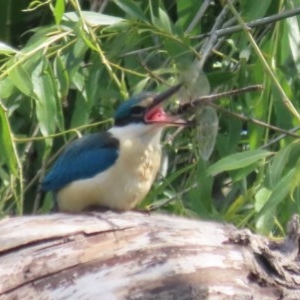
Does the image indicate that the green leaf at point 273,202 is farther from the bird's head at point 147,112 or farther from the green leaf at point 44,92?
the green leaf at point 44,92

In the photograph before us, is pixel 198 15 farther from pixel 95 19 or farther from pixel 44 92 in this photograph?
pixel 44 92

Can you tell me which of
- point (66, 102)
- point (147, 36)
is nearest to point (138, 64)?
point (147, 36)

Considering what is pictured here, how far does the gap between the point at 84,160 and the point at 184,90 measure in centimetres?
43

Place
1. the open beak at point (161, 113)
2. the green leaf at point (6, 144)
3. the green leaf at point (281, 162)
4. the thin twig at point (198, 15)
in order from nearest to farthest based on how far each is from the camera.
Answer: the green leaf at point (6, 144) < the green leaf at point (281, 162) < the open beak at point (161, 113) < the thin twig at point (198, 15)

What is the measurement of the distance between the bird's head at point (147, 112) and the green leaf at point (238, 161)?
159 millimetres

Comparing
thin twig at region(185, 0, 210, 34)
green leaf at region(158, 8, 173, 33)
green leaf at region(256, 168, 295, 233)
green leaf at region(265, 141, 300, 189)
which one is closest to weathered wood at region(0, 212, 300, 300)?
green leaf at region(256, 168, 295, 233)

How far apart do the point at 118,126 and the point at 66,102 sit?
55cm

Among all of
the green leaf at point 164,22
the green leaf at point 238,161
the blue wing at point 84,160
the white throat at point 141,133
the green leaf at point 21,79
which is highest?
the green leaf at point 164,22

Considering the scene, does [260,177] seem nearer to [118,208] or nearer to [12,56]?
[118,208]

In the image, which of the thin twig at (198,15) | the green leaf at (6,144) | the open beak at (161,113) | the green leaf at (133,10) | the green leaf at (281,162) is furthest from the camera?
the thin twig at (198,15)

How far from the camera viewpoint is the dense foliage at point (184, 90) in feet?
12.4

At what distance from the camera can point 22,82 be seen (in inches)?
148

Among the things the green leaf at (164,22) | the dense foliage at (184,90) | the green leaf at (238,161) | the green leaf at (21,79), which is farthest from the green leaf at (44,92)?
the green leaf at (238,161)

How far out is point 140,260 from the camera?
315cm
